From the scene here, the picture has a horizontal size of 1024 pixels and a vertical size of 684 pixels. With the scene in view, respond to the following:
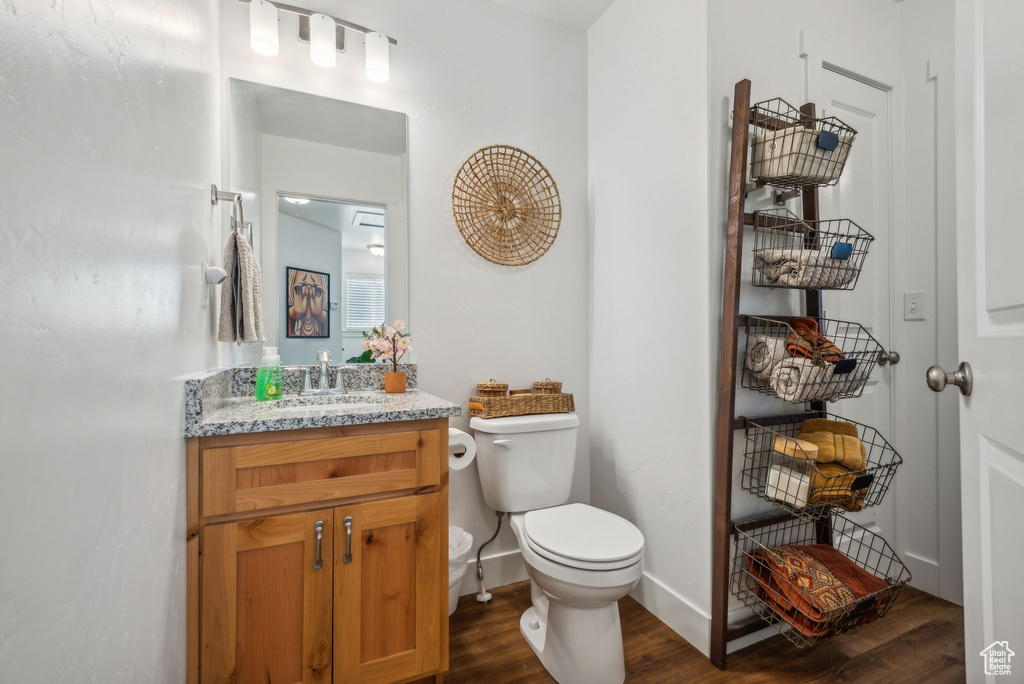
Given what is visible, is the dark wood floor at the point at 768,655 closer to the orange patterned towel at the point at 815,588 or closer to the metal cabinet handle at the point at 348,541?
the orange patterned towel at the point at 815,588

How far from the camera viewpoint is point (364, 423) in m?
1.30

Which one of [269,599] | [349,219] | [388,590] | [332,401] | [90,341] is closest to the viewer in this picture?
[90,341]

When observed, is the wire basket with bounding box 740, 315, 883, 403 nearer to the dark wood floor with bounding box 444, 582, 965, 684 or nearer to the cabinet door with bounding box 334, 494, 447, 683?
the dark wood floor with bounding box 444, 582, 965, 684

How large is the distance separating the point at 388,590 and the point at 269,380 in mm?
839

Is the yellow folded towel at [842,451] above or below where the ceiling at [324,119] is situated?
below

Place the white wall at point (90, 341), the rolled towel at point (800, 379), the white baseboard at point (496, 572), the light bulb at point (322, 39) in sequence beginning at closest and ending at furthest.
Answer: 1. the white wall at point (90, 341)
2. the rolled towel at point (800, 379)
3. the light bulb at point (322, 39)
4. the white baseboard at point (496, 572)

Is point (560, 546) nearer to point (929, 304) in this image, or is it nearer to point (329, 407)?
point (329, 407)

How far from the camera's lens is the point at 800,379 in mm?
1397

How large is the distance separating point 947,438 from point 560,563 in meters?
1.72

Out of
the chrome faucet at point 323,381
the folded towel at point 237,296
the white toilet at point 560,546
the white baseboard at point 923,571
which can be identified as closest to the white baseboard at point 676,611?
the white toilet at point 560,546

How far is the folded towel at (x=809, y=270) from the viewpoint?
1438 millimetres

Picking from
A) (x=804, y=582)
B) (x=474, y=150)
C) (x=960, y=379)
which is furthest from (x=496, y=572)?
(x=474, y=150)

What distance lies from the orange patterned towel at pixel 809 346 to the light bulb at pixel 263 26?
2098mm

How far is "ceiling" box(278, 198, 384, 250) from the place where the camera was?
6.03ft
